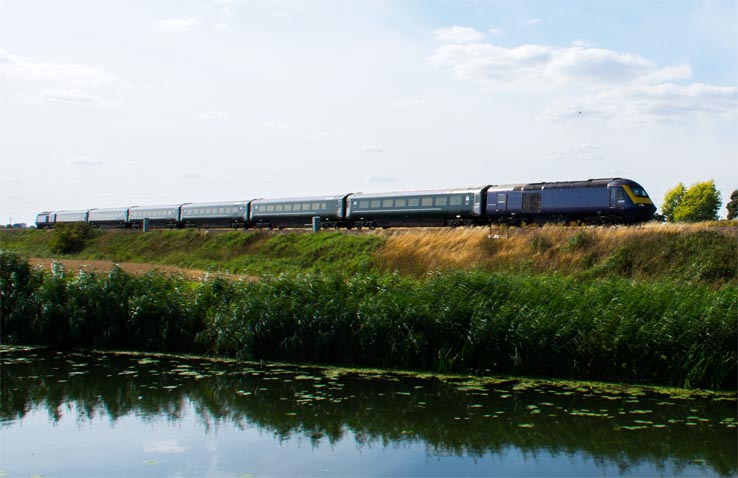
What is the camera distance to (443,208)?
3859 centimetres

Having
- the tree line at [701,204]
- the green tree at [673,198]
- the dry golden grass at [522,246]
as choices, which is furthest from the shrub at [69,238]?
the green tree at [673,198]

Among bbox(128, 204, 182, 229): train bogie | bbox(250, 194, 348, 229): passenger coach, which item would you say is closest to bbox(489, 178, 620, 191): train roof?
bbox(250, 194, 348, 229): passenger coach

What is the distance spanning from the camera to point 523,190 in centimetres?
3541

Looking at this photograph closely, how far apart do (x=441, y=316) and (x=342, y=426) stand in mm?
4609

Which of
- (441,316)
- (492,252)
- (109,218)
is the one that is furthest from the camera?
(109,218)

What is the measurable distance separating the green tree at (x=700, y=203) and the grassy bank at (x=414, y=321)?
2212 inches

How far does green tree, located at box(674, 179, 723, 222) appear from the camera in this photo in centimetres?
6906

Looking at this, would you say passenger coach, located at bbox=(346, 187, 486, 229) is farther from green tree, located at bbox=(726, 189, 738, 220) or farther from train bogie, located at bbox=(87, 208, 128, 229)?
green tree, located at bbox=(726, 189, 738, 220)

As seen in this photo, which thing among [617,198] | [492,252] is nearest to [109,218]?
[492,252]

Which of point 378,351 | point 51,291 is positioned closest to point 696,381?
point 378,351

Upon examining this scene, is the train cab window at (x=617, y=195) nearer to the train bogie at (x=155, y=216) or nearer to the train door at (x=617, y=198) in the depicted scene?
the train door at (x=617, y=198)

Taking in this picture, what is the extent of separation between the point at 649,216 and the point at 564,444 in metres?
23.9

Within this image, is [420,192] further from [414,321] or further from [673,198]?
[673,198]

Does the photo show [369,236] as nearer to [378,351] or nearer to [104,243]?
[378,351]
